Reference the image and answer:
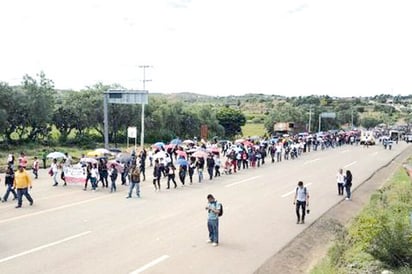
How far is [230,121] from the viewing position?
88562 mm

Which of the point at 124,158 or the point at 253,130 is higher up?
the point at 253,130

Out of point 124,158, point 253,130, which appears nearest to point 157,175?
point 124,158

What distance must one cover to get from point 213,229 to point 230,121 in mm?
74150

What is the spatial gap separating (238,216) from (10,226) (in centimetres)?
802

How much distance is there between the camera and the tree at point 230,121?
8844cm

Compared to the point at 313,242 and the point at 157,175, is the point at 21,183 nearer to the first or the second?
the point at 157,175

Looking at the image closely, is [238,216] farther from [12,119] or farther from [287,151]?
[12,119]

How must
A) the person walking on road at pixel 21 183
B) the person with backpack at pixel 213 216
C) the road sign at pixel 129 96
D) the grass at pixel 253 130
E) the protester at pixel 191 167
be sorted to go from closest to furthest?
the person with backpack at pixel 213 216, the person walking on road at pixel 21 183, the protester at pixel 191 167, the road sign at pixel 129 96, the grass at pixel 253 130

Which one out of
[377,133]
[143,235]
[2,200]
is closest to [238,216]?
[143,235]

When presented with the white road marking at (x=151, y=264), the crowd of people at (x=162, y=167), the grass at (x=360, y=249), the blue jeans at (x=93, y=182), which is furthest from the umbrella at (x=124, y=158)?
the white road marking at (x=151, y=264)

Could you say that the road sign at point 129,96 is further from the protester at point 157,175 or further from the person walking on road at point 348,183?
the person walking on road at point 348,183

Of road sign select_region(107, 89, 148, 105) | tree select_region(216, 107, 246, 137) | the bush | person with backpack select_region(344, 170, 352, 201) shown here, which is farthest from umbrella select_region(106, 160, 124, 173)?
tree select_region(216, 107, 246, 137)

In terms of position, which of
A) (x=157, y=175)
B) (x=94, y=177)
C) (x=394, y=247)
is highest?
(x=157, y=175)

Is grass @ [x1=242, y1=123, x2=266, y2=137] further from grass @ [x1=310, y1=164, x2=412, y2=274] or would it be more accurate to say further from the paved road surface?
grass @ [x1=310, y1=164, x2=412, y2=274]
